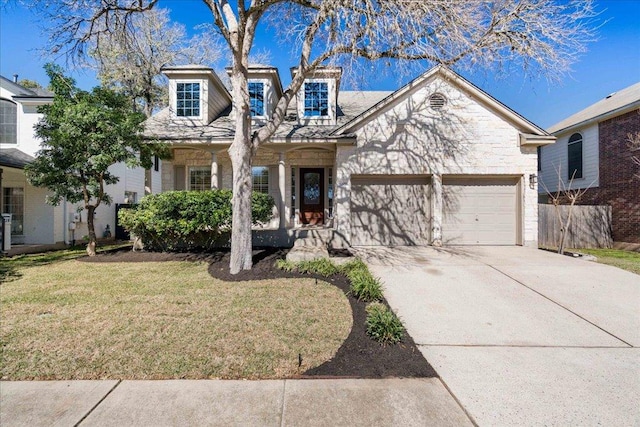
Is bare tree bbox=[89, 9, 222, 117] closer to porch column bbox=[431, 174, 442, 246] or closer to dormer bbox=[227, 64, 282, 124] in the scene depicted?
dormer bbox=[227, 64, 282, 124]

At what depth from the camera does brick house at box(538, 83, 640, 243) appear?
11602 mm

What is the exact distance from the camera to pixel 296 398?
269cm

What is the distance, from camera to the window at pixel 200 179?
1203cm

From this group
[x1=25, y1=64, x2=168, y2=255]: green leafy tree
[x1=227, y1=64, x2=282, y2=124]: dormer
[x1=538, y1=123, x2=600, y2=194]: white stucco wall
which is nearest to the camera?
[x1=25, y1=64, x2=168, y2=255]: green leafy tree

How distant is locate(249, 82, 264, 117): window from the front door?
9.40 feet

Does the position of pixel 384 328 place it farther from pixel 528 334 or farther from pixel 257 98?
pixel 257 98

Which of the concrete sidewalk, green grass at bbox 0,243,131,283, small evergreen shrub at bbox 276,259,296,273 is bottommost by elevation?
the concrete sidewalk

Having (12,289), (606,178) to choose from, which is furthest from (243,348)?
(606,178)

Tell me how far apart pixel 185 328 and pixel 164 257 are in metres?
5.10

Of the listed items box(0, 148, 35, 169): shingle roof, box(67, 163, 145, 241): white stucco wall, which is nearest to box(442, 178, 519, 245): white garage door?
box(67, 163, 145, 241): white stucco wall

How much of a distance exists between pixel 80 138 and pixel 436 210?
10.9m

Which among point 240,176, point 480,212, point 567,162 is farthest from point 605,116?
point 240,176

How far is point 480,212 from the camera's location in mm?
10430

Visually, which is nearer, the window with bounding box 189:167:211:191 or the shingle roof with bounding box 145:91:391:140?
the shingle roof with bounding box 145:91:391:140
